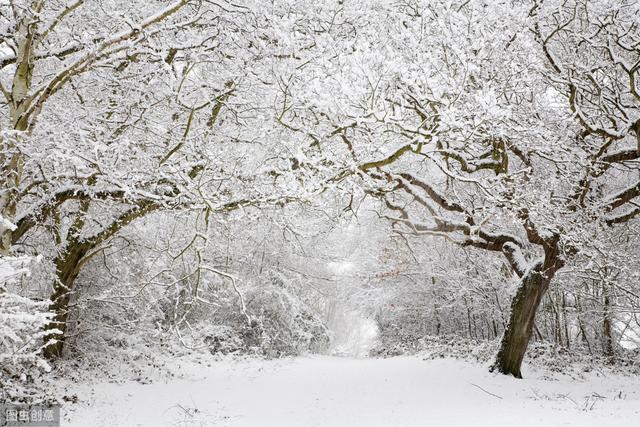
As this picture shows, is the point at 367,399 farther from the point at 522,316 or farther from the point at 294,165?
the point at 294,165

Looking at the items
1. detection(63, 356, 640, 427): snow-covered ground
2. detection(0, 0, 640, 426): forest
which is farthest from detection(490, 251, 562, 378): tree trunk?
detection(63, 356, 640, 427): snow-covered ground

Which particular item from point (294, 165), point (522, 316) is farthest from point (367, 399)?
point (294, 165)

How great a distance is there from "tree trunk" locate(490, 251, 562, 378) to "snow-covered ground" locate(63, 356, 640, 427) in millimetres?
532

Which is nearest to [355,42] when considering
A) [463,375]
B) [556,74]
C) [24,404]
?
[556,74]

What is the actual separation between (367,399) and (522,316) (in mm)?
4150

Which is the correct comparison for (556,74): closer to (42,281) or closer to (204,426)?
(204,426)

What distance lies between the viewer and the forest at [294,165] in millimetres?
5953

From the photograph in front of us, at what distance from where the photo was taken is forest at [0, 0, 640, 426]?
5953 mm

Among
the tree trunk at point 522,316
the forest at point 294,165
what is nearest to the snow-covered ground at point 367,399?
the forest at point 294,165

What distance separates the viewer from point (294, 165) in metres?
7.63

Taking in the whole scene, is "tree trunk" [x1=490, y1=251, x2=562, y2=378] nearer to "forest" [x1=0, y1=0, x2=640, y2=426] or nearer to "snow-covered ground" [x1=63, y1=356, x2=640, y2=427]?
"forest" [x1=0, y1=0, x2=640, y2=426]

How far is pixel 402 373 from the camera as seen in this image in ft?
41.9

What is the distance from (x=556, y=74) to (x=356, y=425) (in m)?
7.15

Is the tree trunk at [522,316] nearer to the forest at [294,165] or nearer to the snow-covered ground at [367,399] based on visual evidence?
the forest at [294,165]
